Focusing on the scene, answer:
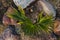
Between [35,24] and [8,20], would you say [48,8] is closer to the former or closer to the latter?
[35,24]

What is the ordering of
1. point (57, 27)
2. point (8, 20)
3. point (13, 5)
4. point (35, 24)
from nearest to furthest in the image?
point (35, 24)
point (57, 27)
point (8, 20)
point (13, 5)

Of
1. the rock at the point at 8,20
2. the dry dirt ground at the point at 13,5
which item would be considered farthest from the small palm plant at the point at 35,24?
the rock at the point at 8,20

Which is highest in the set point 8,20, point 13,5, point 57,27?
point 13,5

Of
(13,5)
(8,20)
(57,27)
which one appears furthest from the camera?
(13,5)

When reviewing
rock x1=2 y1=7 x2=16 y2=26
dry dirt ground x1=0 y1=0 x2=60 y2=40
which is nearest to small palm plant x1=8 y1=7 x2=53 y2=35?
dry dirt ground x1=0 y1=0 x2=60 y2=40

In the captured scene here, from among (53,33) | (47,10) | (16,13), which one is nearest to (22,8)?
(16,13)

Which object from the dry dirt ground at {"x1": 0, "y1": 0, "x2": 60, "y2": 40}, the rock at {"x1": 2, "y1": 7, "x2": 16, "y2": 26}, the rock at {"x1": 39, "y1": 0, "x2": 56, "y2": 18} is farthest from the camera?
the rock at {"x1": 2, "y1": 7, "x2": 16, "y2": 26}

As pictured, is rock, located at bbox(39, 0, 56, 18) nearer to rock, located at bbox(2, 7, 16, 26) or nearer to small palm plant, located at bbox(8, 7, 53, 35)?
small palm plant, located at bbox(8, 7, 53, 35)

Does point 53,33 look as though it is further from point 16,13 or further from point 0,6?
point 0,6

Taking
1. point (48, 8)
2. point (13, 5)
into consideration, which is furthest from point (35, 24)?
point (13, 5)

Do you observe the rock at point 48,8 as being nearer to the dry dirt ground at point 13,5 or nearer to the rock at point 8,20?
the dry dirt ground at point 13,5

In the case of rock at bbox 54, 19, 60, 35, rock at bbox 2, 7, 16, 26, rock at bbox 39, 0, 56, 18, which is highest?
rock at bbox 39, 0, 56, 18

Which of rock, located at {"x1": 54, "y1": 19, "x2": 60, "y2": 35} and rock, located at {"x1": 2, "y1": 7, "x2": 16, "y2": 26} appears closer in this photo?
rock, located at {"x1": 54, "y1": 19, "x2": 60, "y2": 35}
